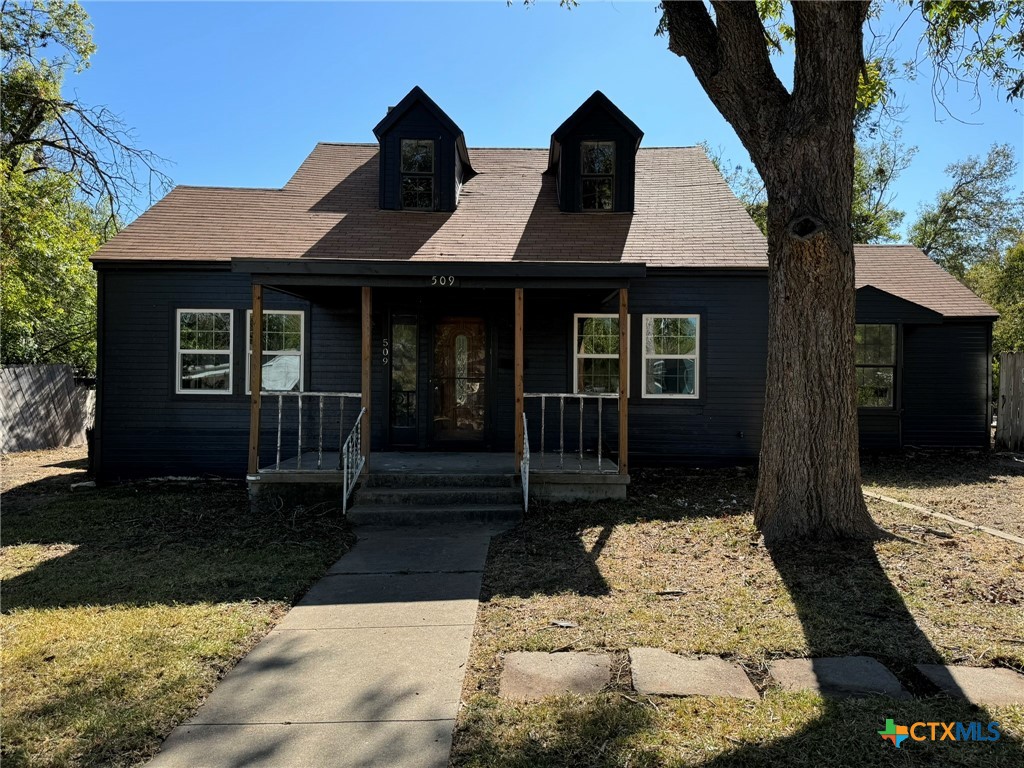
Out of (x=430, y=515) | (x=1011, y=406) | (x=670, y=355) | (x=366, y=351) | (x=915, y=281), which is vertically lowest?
(x=430, y=515)

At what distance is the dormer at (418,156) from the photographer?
10.9 m

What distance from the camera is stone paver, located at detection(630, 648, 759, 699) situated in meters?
3.12

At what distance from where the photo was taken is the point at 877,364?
38.3 ft

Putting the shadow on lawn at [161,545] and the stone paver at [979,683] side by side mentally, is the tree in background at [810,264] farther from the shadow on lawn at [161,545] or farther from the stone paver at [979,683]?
the shadow on lawn at [161,545]

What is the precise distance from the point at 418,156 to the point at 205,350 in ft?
15.8

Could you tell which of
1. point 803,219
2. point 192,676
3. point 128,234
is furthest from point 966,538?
point 128,234

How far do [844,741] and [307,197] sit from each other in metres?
11.1

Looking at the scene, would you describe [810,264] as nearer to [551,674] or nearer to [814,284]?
[814,284]

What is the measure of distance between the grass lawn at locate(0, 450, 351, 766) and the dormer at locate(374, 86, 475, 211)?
5.66 meters

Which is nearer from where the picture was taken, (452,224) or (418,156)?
(452,224)

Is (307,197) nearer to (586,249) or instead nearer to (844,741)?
(586,249)

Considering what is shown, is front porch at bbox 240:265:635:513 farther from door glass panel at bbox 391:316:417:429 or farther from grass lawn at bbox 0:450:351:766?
grass lawn at bbox 0:450:351:766

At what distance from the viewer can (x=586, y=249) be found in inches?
391

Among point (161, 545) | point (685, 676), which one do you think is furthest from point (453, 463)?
point (685, 676)
